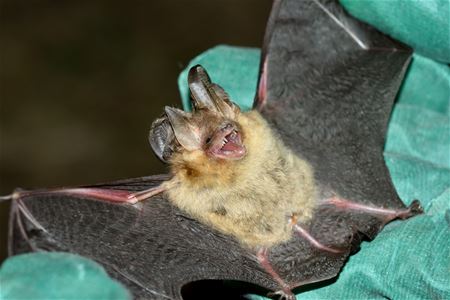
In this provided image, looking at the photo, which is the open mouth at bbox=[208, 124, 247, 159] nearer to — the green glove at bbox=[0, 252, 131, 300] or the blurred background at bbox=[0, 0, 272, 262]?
the green glove at bbox=[0, 252, 131, 300]

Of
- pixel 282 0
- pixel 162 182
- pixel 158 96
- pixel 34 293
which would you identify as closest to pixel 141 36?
pixel 158 96

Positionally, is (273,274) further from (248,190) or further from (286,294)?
(248,190)

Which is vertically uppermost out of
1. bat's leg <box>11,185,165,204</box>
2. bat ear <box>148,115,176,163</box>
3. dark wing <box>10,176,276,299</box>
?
bat ear <box>148,115,176,163</box>

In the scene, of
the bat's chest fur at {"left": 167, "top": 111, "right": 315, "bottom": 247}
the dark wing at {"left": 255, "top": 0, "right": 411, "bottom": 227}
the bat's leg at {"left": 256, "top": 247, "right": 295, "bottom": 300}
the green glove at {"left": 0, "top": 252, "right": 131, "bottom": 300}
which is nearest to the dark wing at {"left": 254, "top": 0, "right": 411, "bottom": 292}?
the dark wing at {"left": 255, "top": 0, "right": 411, "bottom": 227}

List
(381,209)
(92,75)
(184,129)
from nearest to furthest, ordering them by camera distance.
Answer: (184,129)
(381,209)
(92,75)

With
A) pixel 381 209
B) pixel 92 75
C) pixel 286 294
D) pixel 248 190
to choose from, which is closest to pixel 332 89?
pixel 381 209

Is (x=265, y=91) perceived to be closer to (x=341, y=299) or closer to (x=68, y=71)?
(x=341, y=299)
